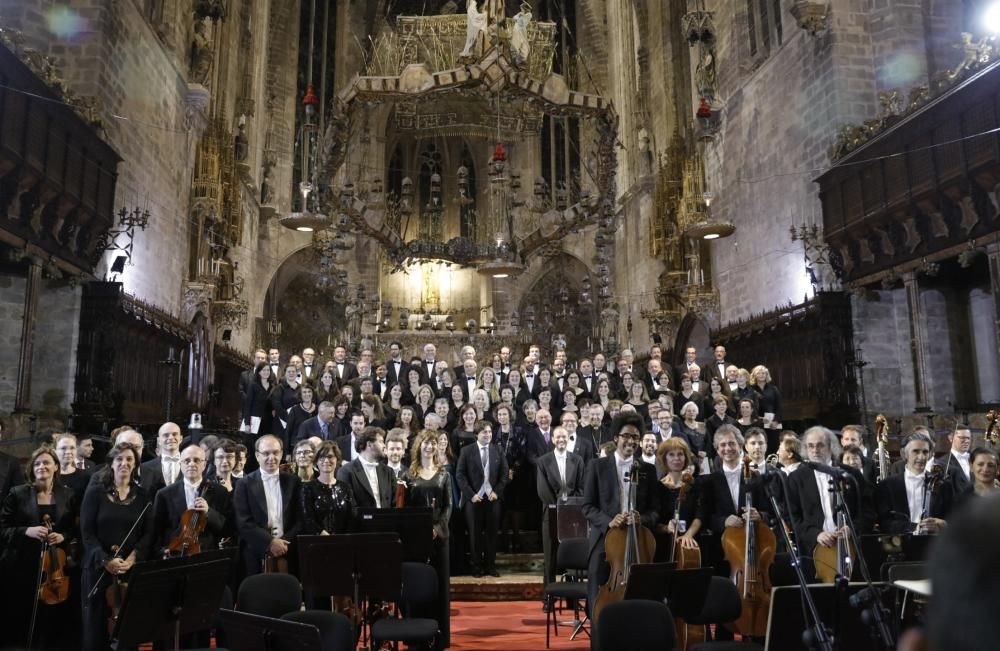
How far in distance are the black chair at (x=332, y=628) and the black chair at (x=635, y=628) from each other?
120 centimetres

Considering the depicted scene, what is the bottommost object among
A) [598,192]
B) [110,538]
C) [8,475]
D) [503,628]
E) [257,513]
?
[503,628]

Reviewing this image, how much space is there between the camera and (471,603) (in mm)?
7785

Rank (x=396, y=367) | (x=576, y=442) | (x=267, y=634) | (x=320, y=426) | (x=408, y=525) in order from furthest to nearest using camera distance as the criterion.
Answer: (x=396, y=367) → (x=320, y=426) → (x=576, y=442) → (x=408, y=525) → (x=267, y=634)

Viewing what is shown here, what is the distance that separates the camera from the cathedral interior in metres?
10.3

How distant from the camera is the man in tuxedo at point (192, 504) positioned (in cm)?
488

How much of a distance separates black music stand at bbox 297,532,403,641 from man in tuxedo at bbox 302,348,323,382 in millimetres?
5888

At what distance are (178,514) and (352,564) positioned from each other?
122 cm

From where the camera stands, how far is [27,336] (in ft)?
32.8

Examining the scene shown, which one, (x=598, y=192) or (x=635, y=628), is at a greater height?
(x=598, y=192)

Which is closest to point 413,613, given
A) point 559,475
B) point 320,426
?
point 559,475

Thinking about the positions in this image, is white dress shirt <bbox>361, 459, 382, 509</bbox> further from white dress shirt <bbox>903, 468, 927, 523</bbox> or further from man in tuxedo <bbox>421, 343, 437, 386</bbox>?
man in tuxedo <bbox>421, 343, 437, 386</bbox>

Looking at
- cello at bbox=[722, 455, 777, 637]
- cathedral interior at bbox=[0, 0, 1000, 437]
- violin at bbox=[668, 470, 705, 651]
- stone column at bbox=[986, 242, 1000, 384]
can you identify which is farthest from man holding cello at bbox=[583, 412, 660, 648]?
cathedral interior at bbox=[0, 0, 1000, 437]

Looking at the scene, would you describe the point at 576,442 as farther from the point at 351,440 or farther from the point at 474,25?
the point at 474,25

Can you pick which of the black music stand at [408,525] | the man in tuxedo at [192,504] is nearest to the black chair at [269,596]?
the man in tuxedo at [192,504]
